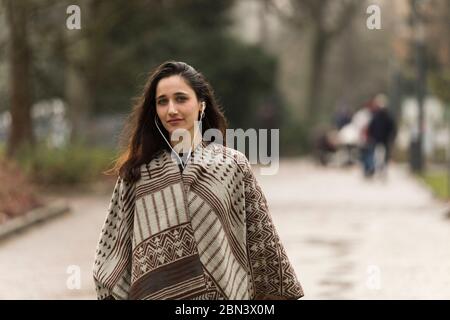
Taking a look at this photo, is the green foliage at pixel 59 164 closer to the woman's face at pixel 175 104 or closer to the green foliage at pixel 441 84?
the green foliage at pixel 441 84

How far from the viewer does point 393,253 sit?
38.5 ft

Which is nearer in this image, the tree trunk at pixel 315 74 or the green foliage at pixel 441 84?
the green foliage at pixel 441 84

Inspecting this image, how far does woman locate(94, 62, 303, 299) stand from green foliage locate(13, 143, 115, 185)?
16.0 m

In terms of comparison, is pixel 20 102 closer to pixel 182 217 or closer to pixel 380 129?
pixel 380 129

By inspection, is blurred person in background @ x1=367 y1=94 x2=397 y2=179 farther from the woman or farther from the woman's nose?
the woman's nose

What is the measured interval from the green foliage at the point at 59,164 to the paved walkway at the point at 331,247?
76 cm

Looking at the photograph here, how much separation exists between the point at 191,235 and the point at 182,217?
0.22 ft

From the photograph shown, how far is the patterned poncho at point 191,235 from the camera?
155 inches

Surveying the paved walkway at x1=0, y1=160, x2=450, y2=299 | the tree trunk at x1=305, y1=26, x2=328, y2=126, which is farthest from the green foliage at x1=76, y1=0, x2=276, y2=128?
the paved walkway at x1=0, y1=160, x2=450, y2=299

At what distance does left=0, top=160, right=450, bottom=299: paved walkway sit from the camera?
30.5 ft

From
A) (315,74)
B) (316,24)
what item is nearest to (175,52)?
(316,24)

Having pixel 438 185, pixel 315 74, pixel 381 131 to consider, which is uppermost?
pixel 315 74

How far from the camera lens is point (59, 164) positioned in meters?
20.8

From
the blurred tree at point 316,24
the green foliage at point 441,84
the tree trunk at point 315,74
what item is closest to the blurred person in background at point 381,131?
the green foliage at point 441,84
